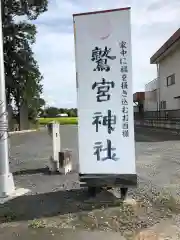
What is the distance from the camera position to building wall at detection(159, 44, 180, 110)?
1136 inches

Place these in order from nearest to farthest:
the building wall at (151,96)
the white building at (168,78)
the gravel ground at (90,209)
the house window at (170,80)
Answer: the gravel ground at (90,209) → the white building at (168,78) → the house window at (170,80) → the building wall at (151,96)

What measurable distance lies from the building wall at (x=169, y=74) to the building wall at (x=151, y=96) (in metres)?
2.01

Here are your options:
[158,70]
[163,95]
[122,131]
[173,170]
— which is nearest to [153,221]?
[122,131]

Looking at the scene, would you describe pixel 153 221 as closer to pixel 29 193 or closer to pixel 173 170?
pixel 29 193

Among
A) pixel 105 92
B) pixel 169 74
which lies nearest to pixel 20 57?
pixel 169 74

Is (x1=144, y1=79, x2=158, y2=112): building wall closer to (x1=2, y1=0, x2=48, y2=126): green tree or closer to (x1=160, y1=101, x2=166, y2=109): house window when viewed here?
(x1=160, y1=101, x2=166, y2=109): house window

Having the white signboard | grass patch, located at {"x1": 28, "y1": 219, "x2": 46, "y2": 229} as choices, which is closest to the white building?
the white signboard

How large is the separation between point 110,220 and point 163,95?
2947 cm

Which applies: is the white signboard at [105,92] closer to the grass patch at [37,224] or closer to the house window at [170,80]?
the grass patch at [37,224]

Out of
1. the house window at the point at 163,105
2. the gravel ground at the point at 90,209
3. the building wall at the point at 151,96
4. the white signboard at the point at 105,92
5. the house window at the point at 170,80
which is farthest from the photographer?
the building wall at the point at 151,96

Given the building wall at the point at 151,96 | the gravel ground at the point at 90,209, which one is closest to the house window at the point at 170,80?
the building wall at the point at 151,96

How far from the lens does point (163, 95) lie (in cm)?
3362

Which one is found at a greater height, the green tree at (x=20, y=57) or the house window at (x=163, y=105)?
the green tree at (x=20, y=57)

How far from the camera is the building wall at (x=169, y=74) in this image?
2886cm
